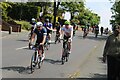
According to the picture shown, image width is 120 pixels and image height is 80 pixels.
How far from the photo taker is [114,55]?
10500mm

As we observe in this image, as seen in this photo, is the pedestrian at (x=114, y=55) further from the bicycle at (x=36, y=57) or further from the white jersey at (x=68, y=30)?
the white jersey at (x=68, y=30)

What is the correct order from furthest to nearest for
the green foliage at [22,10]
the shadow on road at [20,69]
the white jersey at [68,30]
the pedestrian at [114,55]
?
the green foliage at [22,10] → the white jersey at [68,30] → the shadow on road at [20,69] → the pedestrian at [114,55]

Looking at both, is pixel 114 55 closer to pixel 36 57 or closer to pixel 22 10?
pixel 36 57

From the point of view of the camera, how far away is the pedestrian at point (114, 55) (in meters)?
10.5

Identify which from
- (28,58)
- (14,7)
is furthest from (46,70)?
(14,7)

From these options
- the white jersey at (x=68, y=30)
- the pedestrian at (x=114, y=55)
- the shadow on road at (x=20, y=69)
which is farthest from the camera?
the white jersey at (x=68, y=30)

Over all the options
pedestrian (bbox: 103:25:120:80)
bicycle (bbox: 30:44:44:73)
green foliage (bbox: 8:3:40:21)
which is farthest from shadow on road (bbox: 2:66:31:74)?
green foliage (bbox: 8:3:40:21)

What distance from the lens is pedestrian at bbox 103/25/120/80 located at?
412 inches

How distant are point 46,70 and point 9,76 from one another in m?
2.41

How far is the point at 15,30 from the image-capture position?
45.0 meters

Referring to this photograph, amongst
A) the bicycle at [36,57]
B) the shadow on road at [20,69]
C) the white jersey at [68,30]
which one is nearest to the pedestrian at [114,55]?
the bicycle at [36,57]

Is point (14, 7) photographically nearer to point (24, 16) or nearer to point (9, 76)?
point (24, 16)

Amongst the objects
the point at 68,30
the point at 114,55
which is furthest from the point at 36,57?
the point at 114,55

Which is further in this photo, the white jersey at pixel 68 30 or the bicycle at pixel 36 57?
the white jersey at pixel 68 30
